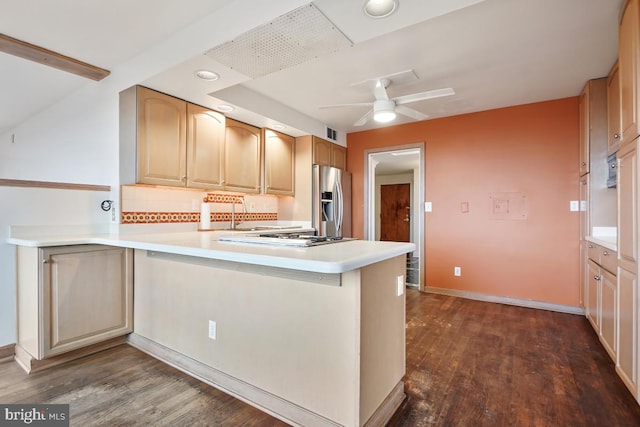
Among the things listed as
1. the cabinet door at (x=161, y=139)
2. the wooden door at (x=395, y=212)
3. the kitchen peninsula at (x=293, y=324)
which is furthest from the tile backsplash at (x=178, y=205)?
the wooden door at (x=395, y=212)

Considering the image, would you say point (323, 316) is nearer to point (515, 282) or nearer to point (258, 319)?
point (258, 319)

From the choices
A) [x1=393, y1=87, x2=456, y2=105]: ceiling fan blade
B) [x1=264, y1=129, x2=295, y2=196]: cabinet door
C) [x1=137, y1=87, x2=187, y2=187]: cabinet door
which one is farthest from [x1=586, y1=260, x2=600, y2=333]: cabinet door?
[x1=137, y1=87, x2=187, y2=187]: cabinet door

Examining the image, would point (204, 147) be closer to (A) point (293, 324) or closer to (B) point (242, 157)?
(B) point (242, 157)

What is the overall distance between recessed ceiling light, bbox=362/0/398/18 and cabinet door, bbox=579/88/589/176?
260 cm

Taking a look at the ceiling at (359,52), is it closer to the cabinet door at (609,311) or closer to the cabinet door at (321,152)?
the cabinet door at (321,152)

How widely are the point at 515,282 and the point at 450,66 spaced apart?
2567 mm

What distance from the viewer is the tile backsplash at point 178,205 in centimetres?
274

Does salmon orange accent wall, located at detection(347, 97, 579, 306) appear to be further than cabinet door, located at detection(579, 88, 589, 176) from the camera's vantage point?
Yes

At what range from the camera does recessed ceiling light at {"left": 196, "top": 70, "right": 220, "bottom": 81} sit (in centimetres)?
231

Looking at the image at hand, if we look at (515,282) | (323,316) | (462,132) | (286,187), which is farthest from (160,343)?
(462,132)

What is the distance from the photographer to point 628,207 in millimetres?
1762

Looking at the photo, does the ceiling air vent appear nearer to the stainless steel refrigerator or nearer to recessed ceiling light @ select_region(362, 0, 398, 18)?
recessed ceiling light @ select_region(362, 0, 398, 18)

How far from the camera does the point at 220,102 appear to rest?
292cm

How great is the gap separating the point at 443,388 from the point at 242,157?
285 centimetres
